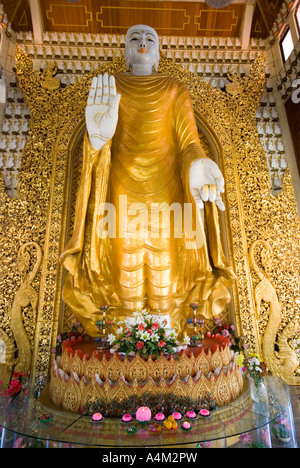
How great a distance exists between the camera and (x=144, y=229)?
3.29 m

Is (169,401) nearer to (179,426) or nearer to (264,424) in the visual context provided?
(179,426)

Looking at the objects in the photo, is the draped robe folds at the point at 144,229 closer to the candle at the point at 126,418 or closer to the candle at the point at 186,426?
the candle at the point at 126,418

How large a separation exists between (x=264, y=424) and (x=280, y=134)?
3.97 m

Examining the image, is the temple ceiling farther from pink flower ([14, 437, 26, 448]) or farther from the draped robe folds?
pink flower ([14, 437, 26, 448])

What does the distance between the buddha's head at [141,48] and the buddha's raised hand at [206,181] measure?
1.79 meters

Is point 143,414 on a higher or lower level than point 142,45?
lower

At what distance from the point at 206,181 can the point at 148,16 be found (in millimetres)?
3868

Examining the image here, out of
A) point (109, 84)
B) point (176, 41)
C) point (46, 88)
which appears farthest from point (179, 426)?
point (176, 41)

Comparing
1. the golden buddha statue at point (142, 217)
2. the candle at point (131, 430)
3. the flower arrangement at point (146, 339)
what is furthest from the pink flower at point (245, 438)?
the golden buddha statue at point (142, 217)

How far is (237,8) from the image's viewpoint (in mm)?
5047

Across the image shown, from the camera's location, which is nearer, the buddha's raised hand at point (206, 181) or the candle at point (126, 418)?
the candle at point (126, 418)

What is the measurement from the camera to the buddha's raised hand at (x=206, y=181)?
2.59m

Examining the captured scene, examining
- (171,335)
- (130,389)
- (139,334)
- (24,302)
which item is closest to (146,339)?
(139,334)

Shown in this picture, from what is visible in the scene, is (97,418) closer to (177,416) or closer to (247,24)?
(177,416)
